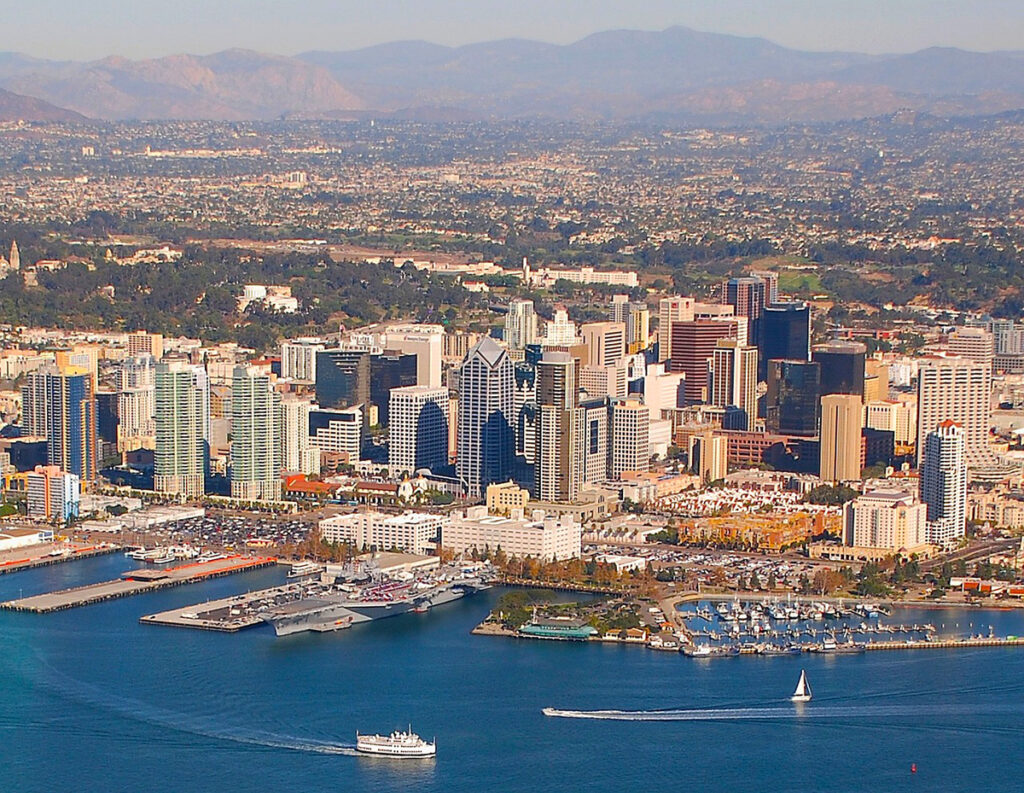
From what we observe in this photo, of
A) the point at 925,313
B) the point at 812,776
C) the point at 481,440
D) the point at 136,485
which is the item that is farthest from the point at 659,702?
the point at 925,313

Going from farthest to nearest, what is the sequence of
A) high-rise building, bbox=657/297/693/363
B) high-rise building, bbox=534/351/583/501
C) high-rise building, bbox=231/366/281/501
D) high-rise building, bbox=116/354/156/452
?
high-rise building, bbox=657/297/693/363
high-rise building, bbox=116/354/156/452
high-rise building, bbox=231/366/281/501
high-rise building, bbox=534/351/583/501

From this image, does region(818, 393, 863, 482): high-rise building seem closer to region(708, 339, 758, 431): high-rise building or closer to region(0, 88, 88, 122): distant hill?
region(708, 339, 758, 431): high-rise building

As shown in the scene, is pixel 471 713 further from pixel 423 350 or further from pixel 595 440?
pixel 423 350

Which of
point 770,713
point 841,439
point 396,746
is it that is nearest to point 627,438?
point 841,439

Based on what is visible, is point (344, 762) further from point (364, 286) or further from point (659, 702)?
point (364, 286)

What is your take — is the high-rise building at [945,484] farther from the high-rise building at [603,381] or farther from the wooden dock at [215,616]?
the wooden dock at [215,616]

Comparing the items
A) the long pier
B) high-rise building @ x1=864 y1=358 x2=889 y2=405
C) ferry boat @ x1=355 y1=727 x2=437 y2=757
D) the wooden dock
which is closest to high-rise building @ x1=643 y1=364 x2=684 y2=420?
high-rise building @ x1=864 y1=358 x2=889 y2=405

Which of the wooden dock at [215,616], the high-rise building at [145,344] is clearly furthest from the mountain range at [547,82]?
the wooden dock at [215,616]
